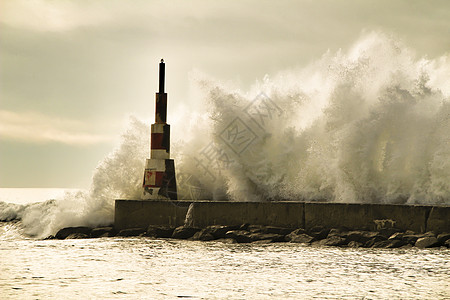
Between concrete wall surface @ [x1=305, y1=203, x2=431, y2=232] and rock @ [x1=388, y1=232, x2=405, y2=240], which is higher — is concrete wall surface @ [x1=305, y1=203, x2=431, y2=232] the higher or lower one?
the higher one

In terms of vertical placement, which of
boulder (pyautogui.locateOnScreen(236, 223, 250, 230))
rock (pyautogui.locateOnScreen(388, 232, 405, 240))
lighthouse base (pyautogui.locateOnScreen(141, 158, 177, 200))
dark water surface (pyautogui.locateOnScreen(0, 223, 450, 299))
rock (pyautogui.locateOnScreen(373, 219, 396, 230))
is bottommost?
dark water surface (pyautogui.locateOnScreen(0, 223, 450, 299))

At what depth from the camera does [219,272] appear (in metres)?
5.47

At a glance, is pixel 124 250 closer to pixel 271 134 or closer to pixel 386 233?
pixel 386 233

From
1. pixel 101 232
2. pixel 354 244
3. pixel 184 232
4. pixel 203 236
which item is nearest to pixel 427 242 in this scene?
pixel 354 244

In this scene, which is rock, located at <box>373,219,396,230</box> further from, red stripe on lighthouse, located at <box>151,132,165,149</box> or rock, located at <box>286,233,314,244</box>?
red stripe on lighthouse, located at <box>151,132,165,149</box>

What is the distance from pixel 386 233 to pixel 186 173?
407cm

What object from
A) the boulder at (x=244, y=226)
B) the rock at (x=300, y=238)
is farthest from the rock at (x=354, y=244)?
the boulder at (x=244, y=226)

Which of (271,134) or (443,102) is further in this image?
(271,134)

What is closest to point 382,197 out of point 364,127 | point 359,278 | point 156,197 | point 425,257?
point 364,127

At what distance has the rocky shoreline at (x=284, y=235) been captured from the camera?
7316 mm

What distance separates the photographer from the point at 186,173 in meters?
10.7

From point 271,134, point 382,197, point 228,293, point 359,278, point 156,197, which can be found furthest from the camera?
point 271,134

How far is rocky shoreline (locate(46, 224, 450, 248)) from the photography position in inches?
288

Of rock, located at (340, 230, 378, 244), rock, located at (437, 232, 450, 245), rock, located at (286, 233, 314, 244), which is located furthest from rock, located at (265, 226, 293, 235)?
rock, located at (437, 232, 450, 245)
